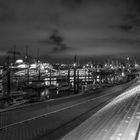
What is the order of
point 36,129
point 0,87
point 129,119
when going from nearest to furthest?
point 36,129 < point 129,119 < point 0,87

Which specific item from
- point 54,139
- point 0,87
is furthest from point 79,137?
point 0,87

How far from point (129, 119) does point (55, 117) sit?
3.38m

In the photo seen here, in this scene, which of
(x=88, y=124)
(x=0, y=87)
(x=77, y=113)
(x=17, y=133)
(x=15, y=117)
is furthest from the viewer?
(x=0, y=87)

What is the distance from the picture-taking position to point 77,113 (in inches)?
417

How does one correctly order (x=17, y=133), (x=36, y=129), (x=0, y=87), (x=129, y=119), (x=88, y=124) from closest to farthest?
(x=17, y=133) < (x=36, y=129) < (x=88, y=124) < (x=129, y=119) < (x=0, y=87)

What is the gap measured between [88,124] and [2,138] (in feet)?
11.2

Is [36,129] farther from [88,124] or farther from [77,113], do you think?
[77,113]

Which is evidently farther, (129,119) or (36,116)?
(36,116)

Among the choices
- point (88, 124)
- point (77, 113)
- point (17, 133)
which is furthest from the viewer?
point (77, 113)

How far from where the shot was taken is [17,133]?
701 cm

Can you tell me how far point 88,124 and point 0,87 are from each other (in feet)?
95.3

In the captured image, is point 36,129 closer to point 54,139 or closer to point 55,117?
point 54,139

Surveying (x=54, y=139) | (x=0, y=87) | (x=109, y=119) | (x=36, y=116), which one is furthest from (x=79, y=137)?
(x=0, y=87)

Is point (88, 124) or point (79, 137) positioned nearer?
point (79, 137)
